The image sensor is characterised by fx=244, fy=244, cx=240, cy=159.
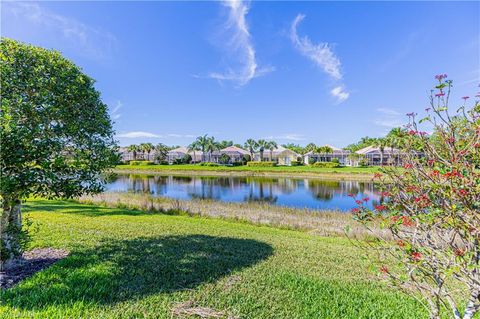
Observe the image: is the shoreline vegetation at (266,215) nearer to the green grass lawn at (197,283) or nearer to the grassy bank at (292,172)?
the green grass lawn at (197,283)

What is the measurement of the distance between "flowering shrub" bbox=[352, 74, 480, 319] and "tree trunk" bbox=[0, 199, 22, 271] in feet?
25.1

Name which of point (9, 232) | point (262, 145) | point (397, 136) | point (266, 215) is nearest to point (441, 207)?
point (397, 136)

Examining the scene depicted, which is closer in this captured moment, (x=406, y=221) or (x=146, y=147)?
(x=406, y=221)

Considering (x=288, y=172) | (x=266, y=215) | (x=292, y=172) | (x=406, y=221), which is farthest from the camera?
(x=288, y=172)

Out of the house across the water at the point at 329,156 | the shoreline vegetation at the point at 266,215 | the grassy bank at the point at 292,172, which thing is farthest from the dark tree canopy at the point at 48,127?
the house across the water at the point at 329,156

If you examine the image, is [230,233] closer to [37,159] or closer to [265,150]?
[37,159]

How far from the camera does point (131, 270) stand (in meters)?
5.67

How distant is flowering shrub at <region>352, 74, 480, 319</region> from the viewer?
2.75 m

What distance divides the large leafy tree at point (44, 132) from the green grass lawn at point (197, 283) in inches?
71.9

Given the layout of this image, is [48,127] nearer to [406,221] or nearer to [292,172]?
[406,221]

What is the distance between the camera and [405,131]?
3.61m

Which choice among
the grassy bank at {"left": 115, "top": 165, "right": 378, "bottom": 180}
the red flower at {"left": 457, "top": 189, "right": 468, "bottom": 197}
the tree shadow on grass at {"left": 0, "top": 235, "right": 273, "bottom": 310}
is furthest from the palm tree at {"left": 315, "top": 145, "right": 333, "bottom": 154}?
the red flower at {"left": 457, "top": 189, "right": 468, "bottom": 197}

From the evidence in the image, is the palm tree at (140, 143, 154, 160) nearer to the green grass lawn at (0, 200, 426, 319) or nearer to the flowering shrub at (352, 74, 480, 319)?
the green grass lawn at (0, 200, 426, 319)

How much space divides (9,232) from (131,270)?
10.1ft
